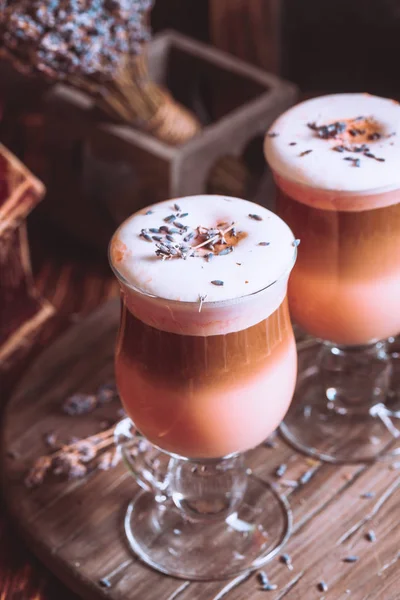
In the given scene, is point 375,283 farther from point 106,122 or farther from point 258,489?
point 106,122

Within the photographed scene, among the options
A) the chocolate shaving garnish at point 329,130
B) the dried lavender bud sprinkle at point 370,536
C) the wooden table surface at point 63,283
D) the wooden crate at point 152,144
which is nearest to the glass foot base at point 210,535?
the dried lavender bud sprinkle at point 370,536

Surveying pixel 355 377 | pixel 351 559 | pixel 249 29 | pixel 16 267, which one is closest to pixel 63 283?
pixel 16 267

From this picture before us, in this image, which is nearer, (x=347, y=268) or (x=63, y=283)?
(x=347, y=268)

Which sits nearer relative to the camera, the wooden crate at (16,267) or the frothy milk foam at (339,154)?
the frothy milk foam at (339,154)

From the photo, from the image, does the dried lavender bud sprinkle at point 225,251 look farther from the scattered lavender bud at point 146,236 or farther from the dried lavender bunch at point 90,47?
the dried lavender bunch at point 90,47

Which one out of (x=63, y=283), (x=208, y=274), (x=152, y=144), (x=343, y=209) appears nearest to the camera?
(x=208, y=274)

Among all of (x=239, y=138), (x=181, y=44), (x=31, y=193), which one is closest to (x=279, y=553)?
(x=31, y=193)

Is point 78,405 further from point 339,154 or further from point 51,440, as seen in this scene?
point 339,154
